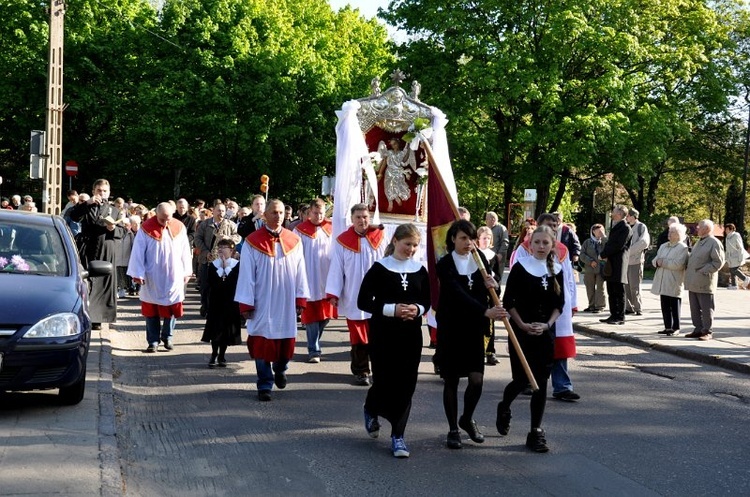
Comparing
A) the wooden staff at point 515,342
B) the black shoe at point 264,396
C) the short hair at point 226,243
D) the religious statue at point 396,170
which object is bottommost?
the black shoe at point 264,396

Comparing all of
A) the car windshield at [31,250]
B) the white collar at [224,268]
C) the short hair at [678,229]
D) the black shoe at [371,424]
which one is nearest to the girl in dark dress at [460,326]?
Result: the black shoe at [371,424]

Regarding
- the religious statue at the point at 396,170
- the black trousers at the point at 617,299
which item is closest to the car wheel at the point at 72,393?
the black trousers at the point at 617,299

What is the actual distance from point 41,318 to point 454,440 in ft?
10.7

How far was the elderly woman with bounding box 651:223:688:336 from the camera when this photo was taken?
573 inches

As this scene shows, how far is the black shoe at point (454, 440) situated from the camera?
272 inches

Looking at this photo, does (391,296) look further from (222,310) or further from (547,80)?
(547,80)

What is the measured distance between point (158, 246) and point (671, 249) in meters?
8.13

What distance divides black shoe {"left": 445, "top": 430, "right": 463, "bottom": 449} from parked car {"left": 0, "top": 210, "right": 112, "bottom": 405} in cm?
297

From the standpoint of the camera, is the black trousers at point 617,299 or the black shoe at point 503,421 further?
the black trousers at point 617,299

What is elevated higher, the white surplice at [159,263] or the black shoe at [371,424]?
the white surplice at [159,263]

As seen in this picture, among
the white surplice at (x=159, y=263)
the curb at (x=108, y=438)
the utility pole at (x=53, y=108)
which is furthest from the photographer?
the utility pole at (x=53, y=108)

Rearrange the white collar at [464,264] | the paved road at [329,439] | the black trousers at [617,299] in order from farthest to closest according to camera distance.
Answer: the black trousers at [617,299], the white collar at [464,264], the paved road at [329,439]

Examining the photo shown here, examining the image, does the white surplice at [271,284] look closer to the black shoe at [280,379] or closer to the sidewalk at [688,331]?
the black shoe at [280,379]

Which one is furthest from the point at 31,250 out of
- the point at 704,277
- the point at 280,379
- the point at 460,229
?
the point at 704,277
